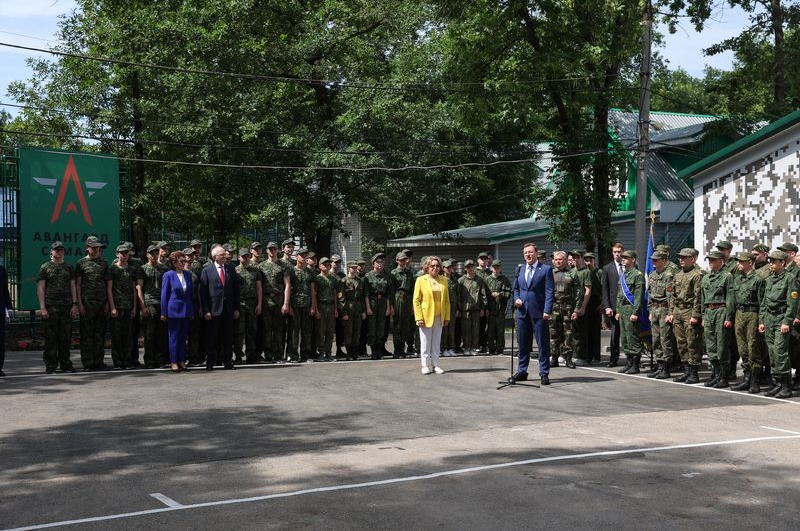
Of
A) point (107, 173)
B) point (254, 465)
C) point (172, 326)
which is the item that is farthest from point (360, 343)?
point (254, 465)

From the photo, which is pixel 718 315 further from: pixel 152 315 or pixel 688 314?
pixel 152 315

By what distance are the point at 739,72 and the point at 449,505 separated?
32270mm

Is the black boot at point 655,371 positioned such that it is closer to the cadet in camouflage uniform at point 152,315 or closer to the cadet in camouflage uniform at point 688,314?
the cadet in camouflage uniform at point 688,314

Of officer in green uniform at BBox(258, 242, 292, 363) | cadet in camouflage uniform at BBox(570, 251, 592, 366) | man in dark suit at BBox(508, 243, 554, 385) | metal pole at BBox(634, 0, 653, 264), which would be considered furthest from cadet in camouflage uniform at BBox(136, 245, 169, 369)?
metal pole at BBox(634, 0, 653, 264)

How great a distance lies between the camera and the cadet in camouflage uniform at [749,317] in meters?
13.5

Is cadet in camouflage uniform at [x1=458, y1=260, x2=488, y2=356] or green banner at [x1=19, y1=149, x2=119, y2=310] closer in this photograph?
cadet in camouflage uniform at [x1=458, y1=260, x2=488, y2=356]

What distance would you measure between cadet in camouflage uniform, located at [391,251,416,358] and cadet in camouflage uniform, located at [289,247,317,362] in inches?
75.0

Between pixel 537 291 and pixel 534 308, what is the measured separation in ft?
0.91

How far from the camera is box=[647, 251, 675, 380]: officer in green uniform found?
1507 centimetres

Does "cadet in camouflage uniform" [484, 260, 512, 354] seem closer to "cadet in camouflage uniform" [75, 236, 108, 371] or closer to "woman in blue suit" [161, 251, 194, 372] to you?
"woman in blue suit" [161, 251, 194, 372]

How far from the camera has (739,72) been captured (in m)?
35.2

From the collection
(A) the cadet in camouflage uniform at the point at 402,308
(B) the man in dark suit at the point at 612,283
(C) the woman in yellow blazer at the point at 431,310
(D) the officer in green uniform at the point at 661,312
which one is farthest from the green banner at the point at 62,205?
(D) the officer in green uniform at the point at 661,312

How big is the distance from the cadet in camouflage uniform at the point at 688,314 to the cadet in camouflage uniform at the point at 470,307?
4879mm

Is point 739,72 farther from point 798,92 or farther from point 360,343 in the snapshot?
point 360,343
